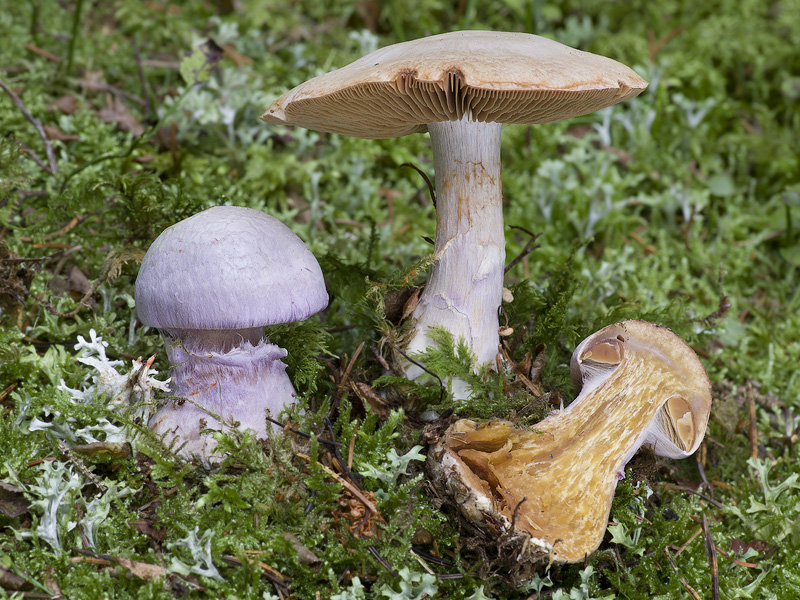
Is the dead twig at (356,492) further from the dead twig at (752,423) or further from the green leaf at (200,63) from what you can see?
the green leaf at (200,63)

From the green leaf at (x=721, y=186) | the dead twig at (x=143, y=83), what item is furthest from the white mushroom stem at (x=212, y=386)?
the green leaf at (x=721, y=186)

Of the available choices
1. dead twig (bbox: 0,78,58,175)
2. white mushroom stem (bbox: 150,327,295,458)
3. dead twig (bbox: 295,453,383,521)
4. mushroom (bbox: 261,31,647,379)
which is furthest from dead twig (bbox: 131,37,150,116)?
dead twig (bbox: 295,453,383,521)

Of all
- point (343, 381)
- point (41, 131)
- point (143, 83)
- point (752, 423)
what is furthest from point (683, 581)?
point (143, 83)

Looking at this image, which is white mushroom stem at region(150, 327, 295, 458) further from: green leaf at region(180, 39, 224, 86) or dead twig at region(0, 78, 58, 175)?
green leaf at region(180, 39, 224, 86)

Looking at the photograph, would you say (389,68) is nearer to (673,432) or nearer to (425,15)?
(673,432)

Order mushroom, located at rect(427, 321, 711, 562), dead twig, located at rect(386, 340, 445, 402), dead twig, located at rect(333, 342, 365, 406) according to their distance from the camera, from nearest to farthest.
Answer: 1. mushroom, located at rect(427, 321, 711, 562)
2. dead twig, located at rect(386, 340, 445, 402)
3. dead twig, located at rect(333, 342, 365, 406)

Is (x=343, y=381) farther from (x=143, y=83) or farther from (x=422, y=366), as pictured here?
(x=143, y=83)

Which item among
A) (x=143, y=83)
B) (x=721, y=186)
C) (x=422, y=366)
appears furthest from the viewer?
(x=721, y=186)
